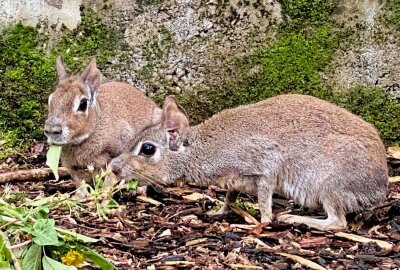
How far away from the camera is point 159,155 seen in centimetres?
704

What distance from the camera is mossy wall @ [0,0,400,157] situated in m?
8.30

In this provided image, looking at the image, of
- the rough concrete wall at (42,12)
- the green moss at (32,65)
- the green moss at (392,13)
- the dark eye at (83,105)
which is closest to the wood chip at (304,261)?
the dark eye at (83,105)

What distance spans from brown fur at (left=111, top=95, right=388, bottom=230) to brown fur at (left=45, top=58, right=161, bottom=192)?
39 cm

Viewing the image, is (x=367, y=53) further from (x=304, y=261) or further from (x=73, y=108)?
(x=304, y=261)

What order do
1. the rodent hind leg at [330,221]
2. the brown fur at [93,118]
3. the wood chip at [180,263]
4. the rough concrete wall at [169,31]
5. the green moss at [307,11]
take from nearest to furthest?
the wood chip at [180,263] < the rodent hind leg at [330,221] < the brown fur at [93,118] < the green moss at [307,11] < the rough concrete wall at [169,31]

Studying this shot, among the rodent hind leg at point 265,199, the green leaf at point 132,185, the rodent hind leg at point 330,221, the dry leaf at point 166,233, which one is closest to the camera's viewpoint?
the dry leaf at point 166,233

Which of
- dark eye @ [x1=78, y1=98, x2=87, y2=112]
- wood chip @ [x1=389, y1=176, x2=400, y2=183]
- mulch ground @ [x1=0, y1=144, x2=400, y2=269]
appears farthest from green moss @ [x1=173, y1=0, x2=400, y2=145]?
dark eye @ [x1=78, y1=98, x2=87, y2=112]

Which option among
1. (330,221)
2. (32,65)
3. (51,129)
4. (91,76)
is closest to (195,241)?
(330,221)

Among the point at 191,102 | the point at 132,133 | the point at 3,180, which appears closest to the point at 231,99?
the point at 191,102

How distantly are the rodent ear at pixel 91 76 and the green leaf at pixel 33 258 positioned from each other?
2.82 metres

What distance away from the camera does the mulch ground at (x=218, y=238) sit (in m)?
5.84

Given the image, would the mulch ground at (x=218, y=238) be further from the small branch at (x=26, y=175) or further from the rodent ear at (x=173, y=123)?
the rodent ear at (x=173, y=123)

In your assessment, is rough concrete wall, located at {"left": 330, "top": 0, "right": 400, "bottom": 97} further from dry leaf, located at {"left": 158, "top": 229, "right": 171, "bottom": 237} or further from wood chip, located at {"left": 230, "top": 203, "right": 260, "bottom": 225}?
dry leaf, located at {"left": 158, "top": 229, "right": 171, "bottom": 237}

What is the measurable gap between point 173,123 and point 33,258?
2210mm
